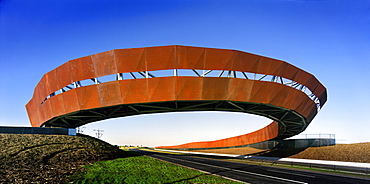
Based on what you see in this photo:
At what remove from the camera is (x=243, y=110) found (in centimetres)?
2770

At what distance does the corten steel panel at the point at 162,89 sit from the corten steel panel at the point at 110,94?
10.0ft

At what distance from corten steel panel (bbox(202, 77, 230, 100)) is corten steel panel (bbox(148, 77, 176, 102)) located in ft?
9.92

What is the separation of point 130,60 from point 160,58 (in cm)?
281

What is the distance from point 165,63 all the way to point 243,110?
1163 cm

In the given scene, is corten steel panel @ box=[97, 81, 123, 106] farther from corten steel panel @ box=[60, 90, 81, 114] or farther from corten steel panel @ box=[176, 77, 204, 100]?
corten steel panel @ box=[176, 77, 204, 100]

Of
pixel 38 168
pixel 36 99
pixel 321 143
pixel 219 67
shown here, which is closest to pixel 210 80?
pixel 219 67

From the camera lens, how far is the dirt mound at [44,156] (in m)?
12.9

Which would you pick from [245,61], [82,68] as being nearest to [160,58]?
[82,68]

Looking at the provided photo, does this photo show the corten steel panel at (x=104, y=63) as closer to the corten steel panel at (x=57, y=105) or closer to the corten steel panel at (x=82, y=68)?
the corten steel panel at (x=82, y=68)

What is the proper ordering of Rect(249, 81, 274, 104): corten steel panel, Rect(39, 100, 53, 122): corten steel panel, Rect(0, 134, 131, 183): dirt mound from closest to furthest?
1. Rect(0, 134, 131, 183): dirt mound
2. Rect(249, 81, 274, 104): corten steel panel
3. Rect(39, 100, 53, 122): corten steel panel

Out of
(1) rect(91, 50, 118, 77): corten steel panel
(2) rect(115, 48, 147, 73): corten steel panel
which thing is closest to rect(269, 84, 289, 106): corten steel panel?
(2) rect(115, 48, 147, 73): corten steel panel

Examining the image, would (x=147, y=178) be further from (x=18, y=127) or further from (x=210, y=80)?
(x=18, y=127)

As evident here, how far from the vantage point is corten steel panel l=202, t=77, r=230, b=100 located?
73.3ft

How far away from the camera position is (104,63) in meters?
22.3
